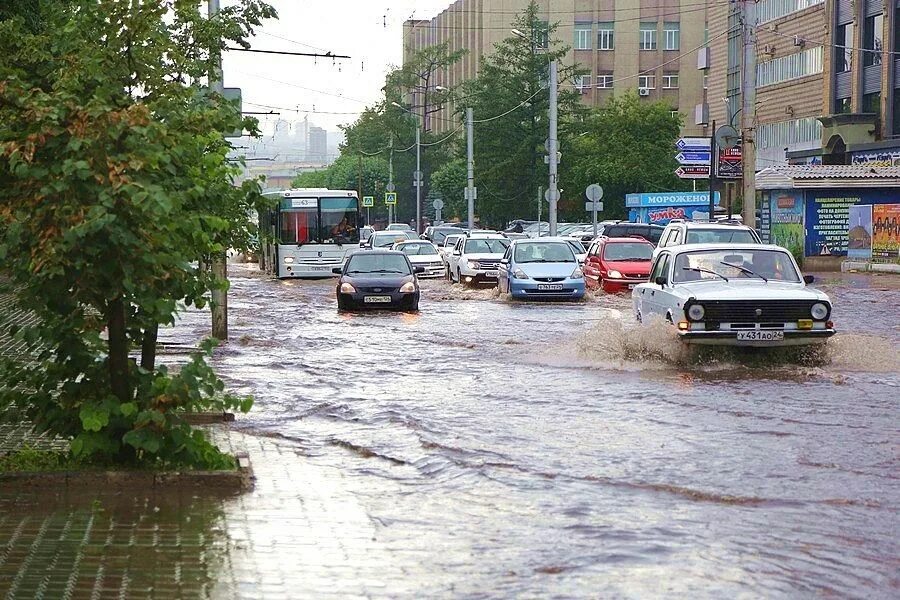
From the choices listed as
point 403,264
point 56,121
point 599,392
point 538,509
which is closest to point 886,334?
point 599,392

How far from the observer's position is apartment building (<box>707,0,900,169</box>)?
211ft

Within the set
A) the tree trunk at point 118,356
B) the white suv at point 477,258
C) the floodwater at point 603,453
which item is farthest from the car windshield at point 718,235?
the tree trunk at point 118,356

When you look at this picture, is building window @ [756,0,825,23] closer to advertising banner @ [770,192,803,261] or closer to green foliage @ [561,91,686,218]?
green foliage @ [561,91,686,218]

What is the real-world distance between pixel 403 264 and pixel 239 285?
51.1 feet

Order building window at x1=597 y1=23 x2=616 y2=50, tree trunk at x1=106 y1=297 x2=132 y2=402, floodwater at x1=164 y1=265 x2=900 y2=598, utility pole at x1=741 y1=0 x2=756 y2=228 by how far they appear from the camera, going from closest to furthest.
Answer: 1. floodwater at x1=164 y1=265 x2=900 y2=598
2. tree trunk at x1=106 y1=297 x2=132 y2=402
3. utility pole at x1=741 y1=0 x2=756 y2=228
4. building window at x1=597 y1=23 x2=616 y2=50

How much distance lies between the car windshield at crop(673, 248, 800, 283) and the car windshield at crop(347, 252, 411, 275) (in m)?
13.9

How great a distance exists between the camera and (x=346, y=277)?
32156 millimetres

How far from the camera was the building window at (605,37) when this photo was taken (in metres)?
120

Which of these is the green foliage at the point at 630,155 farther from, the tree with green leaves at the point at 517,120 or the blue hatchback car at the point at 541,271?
the blue hatchback car at the point at 541,271

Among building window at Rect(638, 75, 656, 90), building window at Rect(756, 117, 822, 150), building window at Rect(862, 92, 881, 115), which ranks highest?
building window at Rect(638, 75, 656, 90)

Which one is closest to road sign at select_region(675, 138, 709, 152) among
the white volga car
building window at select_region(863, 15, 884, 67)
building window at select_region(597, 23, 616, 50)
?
building window at select_region(863, 15, 884, 67)

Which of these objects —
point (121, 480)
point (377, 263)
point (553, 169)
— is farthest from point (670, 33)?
point (121, 480)

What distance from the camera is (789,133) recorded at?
77.2m

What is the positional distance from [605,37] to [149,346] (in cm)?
11282
